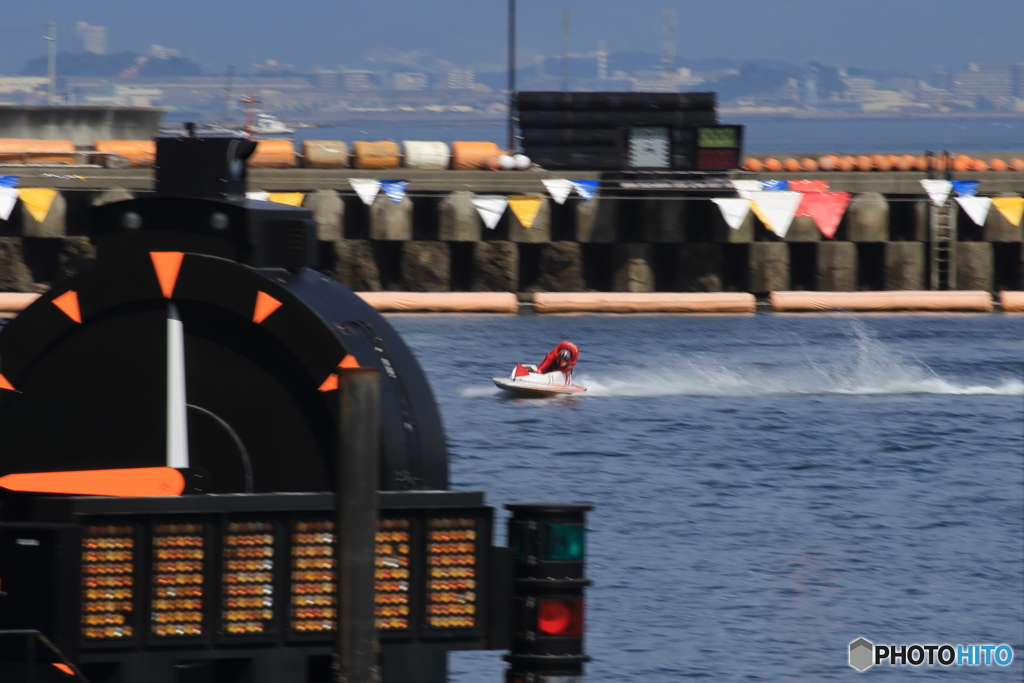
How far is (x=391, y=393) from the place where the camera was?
237 inches

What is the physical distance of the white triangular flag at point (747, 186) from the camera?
117 feet

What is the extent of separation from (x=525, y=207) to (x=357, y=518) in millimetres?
30065

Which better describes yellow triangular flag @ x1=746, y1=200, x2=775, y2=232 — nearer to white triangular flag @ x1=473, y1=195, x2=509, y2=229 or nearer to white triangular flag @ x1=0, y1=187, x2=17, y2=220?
white triangular flag @ x1=473, y1=195, x2=509, y2=229

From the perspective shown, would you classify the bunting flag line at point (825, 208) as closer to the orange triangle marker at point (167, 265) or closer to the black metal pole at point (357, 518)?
the orange triangle marker at point (167, 265)

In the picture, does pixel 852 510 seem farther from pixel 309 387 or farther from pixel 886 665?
pixel 309 387

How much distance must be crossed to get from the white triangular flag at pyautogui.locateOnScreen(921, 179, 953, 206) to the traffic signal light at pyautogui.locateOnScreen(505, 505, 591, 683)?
102ft

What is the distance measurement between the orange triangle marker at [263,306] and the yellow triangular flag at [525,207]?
2942cm

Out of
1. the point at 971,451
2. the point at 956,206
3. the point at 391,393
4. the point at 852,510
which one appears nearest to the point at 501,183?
the point at 956,206

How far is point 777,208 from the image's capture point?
34969 mm

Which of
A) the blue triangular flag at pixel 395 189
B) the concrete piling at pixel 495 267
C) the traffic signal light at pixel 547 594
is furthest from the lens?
the concrete piling at pixel 495 267

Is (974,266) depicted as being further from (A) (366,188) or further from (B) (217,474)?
(B) (217,474)

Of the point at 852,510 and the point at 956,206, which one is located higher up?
the point at 956,206

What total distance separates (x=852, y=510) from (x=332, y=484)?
1332 centimetres

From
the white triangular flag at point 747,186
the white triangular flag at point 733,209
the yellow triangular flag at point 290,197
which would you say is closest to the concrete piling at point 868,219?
the white triangular flag at point 747,186
